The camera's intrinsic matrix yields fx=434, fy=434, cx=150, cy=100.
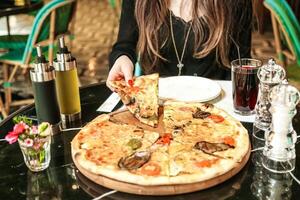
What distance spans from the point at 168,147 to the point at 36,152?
0.33 meters

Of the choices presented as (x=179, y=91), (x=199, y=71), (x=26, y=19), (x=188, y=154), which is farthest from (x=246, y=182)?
(x=26, y=19)

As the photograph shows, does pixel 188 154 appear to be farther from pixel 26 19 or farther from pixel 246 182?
pixel 26 19

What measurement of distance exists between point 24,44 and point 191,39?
149cm

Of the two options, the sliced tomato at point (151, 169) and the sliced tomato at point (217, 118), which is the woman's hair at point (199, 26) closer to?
the sliced tomato at point (217, 118)

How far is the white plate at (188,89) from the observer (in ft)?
4.67

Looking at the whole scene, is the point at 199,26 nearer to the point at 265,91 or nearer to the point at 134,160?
the point at 265,91

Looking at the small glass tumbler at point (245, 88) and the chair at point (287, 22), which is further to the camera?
the chair at point (287, 22)

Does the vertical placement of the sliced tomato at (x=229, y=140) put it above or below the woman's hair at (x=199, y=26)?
below

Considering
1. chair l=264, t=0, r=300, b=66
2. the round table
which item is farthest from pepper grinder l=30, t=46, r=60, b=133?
the round table

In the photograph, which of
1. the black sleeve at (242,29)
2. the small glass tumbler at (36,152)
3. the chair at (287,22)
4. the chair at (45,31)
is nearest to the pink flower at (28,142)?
the small glass tumbler at (36,152)

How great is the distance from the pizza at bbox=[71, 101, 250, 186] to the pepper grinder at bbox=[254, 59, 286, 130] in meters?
0.09

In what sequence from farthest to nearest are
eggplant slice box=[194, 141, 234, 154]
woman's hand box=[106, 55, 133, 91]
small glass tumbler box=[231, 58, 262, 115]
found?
1. woman's hand box=[106, 55, 133, 91]
2. small glass tumbler box=[231, 58, 262, 115]
3. eggplant slice box=[194, 141, 234, 154]

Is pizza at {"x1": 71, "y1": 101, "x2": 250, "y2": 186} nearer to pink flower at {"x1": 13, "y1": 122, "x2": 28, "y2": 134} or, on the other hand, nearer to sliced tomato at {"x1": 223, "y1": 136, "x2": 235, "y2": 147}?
sliced tomato at {"x1": 223, "y1": 136, "x2": 235, "y2": 147}

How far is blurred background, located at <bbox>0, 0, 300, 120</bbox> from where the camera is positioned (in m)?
2.27
